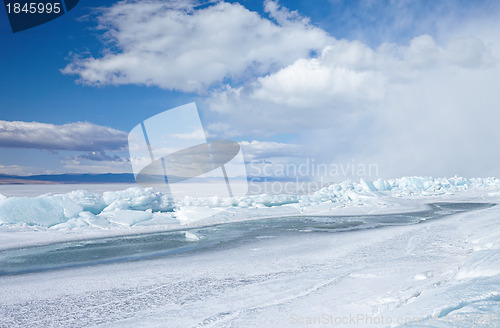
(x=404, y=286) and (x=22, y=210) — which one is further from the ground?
(x=22, y=210)

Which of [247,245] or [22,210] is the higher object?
[22,210]

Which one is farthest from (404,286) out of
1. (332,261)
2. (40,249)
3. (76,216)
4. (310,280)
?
(76,216)

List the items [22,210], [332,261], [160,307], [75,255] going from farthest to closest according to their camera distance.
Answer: [22,210] < [75,255] < [332,261] < [160,307]

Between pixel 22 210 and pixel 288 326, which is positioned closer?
pixel 288 326

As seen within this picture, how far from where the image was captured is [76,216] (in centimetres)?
1270

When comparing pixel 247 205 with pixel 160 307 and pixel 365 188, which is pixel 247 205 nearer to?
pixel 160 307

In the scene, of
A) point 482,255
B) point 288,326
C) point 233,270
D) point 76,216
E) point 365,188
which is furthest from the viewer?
point 365,188

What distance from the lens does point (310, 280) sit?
471 cm

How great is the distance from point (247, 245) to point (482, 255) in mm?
5412

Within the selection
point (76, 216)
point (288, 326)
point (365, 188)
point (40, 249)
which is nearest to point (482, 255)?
point (288, 326)

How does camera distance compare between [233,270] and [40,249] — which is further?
[40,249]

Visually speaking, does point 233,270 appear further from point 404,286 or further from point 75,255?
point 75,255

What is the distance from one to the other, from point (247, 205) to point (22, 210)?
11.9m

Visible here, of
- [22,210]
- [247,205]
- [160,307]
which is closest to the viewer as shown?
[160,307]
